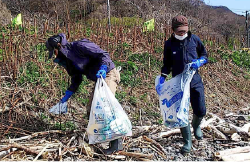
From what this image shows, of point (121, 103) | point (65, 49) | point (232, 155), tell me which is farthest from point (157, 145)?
point (121, 103)

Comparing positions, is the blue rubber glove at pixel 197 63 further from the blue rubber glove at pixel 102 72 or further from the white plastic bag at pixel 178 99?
the blue rubber glove at pixel 102 72

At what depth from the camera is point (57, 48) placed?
10.3 feet

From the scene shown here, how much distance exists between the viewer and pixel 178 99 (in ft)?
10.4

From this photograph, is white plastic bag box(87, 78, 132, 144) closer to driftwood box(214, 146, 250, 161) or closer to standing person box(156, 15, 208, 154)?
standing person box(156, 15, 208, 154)

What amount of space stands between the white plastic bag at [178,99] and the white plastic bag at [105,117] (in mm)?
524

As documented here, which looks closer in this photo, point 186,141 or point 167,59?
point 186,141

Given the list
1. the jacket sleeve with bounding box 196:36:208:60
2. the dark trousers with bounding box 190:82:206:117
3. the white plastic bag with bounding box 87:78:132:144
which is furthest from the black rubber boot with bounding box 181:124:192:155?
the jacket sleeve with bounding box 196:36:208:60

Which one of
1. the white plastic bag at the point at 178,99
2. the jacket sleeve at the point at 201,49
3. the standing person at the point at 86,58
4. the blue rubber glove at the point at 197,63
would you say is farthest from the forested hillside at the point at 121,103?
the jacket sleeve at the point at 201,49

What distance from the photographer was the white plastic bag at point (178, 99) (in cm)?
313

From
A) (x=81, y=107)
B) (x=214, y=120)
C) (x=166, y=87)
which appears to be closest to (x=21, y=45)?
(x=81, y=107)

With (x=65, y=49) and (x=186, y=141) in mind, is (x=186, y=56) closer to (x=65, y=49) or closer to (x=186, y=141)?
(x=186, y=141)

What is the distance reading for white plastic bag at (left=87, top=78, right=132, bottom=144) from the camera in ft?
10.1

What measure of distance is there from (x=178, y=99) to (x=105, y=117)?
31.1 inches

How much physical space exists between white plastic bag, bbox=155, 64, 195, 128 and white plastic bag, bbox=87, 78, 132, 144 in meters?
0.52
